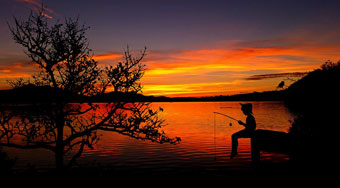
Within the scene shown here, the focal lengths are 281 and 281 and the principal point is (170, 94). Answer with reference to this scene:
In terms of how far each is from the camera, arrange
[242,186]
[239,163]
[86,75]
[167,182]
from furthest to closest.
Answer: [239,163]
[167,182]
[242,186]
[86,75]

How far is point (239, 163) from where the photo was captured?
26.8 metres

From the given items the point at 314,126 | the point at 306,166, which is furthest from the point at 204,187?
the point at 314,126

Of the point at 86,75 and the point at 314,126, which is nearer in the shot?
the point at 86,75

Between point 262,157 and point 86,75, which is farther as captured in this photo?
point 262,157

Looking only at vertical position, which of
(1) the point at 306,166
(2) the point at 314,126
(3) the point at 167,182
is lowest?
(3) the point at 167,182

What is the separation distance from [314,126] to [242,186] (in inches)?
527

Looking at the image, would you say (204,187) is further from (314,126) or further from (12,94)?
(314,126)

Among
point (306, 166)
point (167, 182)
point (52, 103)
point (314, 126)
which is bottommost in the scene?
point (167, 182)

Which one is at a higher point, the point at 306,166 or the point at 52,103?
the point at 52,103

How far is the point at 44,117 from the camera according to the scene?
15.2m

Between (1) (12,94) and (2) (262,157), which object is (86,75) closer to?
(1) (12,94)

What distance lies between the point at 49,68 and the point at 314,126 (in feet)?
81.5

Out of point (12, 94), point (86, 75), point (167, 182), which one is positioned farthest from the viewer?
point (167, 182)

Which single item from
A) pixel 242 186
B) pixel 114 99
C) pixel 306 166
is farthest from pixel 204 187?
pixel 114 99
